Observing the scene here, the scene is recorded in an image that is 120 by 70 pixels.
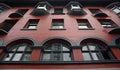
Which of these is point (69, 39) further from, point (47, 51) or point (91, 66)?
point (91, 66)

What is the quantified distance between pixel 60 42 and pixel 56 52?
1124mm

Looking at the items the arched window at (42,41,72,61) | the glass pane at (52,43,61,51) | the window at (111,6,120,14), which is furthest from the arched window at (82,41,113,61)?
the window at (111,6,120,14)

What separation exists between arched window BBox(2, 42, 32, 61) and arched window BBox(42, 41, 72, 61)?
1.26 m

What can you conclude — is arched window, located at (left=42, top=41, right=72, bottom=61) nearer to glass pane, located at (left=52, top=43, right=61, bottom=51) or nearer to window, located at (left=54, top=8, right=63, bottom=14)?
glass pane, located at (left=52, top=43, right=61, bottom=51)

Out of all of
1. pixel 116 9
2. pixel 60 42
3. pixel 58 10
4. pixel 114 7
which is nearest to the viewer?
pixel 60 42

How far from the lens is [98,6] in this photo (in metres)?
18.0

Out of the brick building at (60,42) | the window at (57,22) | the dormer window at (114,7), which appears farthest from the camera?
the dormer window at (114,7)

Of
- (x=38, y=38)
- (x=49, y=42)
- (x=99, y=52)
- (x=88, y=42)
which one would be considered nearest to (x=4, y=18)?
(x=38, y=38)

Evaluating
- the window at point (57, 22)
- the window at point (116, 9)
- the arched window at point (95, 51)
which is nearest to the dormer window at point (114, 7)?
the window at point (116, 9)

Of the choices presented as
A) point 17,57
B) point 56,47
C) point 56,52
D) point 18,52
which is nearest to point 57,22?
point 56,47

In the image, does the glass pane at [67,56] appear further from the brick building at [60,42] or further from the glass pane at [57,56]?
the glass pane at [57,56]

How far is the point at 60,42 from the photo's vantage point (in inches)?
420

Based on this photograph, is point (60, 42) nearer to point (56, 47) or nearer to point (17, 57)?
point (56, 47)

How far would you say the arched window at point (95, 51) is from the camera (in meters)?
9.35
